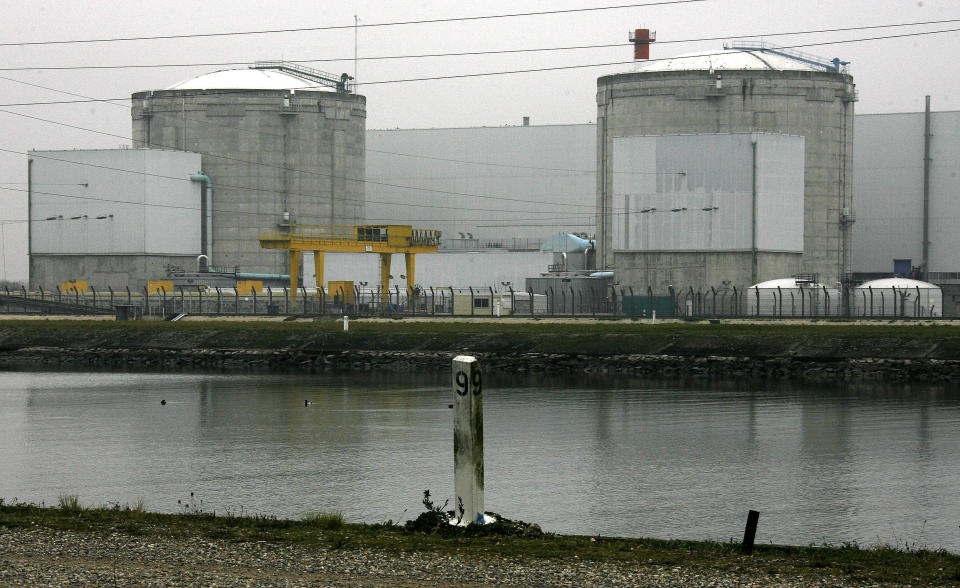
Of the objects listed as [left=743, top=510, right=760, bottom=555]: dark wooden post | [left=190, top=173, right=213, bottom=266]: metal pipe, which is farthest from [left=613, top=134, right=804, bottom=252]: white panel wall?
[left=743, top=510, right=760, bottom=555]: dark wooden post

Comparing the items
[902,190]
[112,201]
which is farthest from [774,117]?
[112,201]

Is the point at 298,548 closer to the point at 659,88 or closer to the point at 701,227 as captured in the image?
the point at 701,227

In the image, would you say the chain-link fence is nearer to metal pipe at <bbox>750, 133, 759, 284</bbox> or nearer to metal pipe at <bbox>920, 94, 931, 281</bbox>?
metal pipe at <bbox>750, 133, 759, 284</bbox>

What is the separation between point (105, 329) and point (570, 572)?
185 feet

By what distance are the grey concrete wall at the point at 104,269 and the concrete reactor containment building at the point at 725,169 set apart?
3253 centimetres

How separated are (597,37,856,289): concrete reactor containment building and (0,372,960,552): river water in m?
35.4

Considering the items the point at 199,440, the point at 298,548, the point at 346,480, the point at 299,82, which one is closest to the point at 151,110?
the point at 299,82

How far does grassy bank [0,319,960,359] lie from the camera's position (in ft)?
166

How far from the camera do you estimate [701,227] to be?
77.5 metres

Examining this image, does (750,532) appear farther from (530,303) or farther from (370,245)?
(370,245)

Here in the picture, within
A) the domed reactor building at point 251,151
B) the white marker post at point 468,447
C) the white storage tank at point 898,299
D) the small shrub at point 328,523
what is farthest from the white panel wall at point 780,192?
the white marker post at point 468,447

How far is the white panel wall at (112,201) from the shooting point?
9000 centimetres

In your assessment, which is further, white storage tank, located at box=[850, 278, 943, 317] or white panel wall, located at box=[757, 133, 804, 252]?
white panel wall, located at box=[757, 133, 804, 252]

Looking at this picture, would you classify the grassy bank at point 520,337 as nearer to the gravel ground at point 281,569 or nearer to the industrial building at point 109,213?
the industrial building at point 109,213
